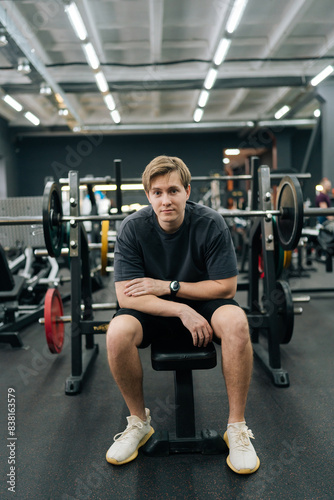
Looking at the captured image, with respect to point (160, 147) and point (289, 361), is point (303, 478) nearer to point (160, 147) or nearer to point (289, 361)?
point (289, 361)

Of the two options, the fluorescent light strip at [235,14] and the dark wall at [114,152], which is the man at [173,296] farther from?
the dark wall at [114,152]

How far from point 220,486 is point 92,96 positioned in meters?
7.67

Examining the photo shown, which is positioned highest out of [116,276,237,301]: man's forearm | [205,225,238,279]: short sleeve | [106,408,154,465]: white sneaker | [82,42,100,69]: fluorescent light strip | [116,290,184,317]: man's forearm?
[82,42,100,69]: fluorescent light strip

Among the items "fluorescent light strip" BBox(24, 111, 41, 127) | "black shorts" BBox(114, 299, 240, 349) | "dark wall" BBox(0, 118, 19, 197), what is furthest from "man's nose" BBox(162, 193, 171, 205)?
"dark wall" BBox(0, 118, 19, 197)

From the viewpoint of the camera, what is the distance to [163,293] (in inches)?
53.6

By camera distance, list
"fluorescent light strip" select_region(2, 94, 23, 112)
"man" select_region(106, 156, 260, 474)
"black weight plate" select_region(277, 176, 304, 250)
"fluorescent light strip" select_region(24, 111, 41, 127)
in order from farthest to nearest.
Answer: "fluorescent light strip" select_region(24, 111, 41, 127) < "fluorescent light strip" select_region(2, 94, 23, 112) < "black weight plate" select_region(277, 176, 304, 250) < "man" select_region(106, 156, 260, 474)

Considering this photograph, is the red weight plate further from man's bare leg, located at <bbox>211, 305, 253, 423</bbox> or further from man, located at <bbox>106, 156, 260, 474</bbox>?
man's bare leg, located at <bbox>211, 305, 253, 423</bbox>

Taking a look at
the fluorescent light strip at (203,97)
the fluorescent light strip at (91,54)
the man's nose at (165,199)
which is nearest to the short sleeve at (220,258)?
the man's nose at (165,199)

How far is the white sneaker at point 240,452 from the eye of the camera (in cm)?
117

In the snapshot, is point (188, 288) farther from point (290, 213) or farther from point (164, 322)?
point (290, 213)

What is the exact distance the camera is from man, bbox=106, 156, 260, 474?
1232 mm

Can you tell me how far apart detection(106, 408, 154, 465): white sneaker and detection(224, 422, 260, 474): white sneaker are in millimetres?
311

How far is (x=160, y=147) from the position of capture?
370 inches

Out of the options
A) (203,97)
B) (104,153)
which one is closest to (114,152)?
(104,153)
